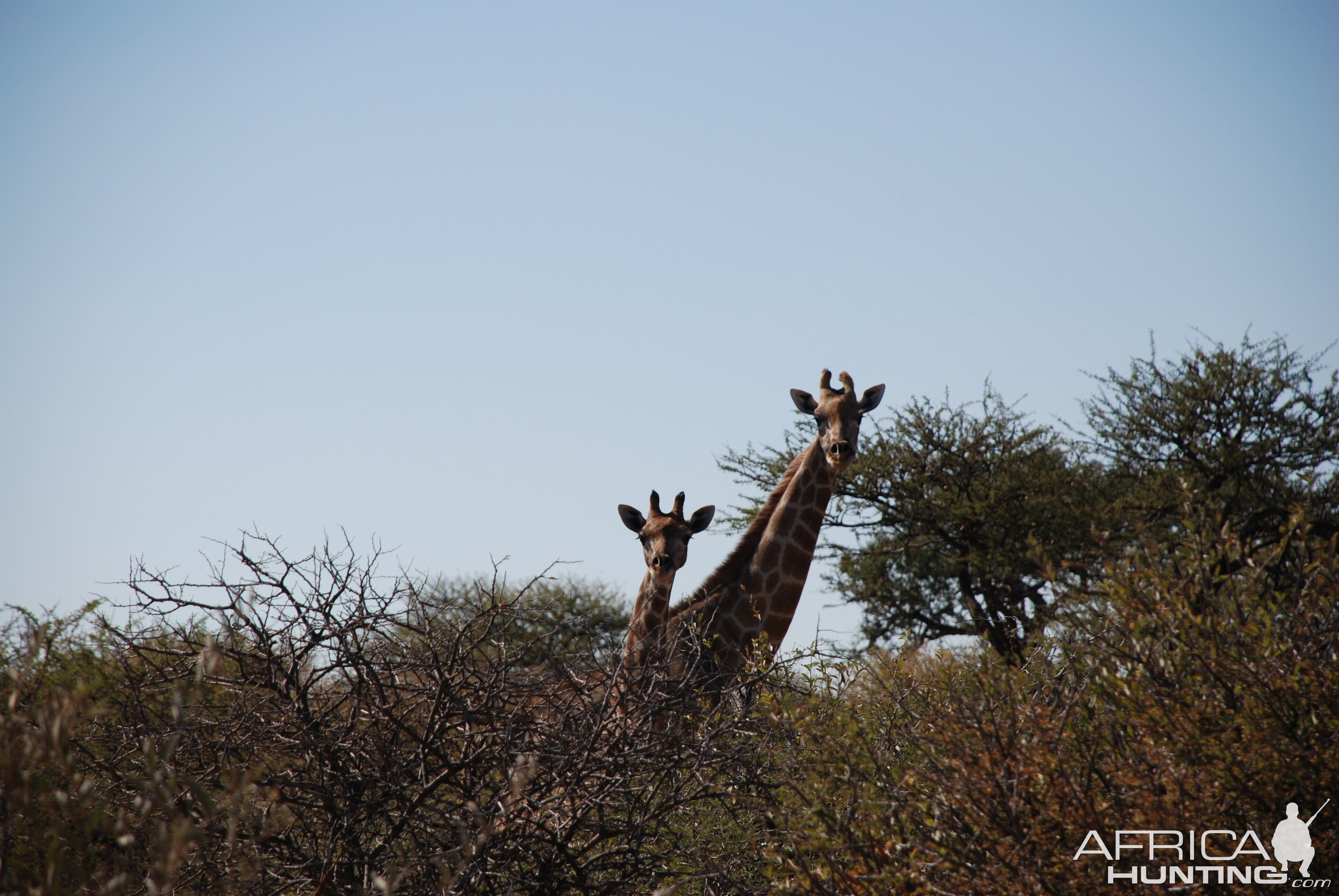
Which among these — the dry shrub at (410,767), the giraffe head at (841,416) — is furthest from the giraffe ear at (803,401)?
the dry shrub at (410,767)

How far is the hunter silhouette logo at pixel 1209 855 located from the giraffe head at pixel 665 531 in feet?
16.9

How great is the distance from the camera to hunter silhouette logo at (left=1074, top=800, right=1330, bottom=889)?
293 cm

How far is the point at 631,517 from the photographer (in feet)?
28.8

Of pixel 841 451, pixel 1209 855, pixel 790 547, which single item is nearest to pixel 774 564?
pixel 790 547

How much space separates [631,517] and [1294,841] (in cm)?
619

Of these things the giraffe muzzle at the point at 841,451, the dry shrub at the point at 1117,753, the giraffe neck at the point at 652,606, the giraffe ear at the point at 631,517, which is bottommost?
the dry shrub at the point at 1117,753

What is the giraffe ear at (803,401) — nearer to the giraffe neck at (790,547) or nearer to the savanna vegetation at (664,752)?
the giraffe neck at (790,547)

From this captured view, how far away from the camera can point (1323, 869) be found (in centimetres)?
297

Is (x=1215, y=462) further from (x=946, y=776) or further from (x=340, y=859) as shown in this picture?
(x=340, y=859)

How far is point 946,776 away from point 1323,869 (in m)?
1.07

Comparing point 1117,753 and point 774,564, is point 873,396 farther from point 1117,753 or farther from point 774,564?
point 1117,753

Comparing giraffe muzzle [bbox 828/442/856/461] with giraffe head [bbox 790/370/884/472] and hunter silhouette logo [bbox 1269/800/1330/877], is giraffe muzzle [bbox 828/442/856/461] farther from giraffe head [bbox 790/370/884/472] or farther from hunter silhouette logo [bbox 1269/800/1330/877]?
hunter silhouette logo [bbox 1269/800/1330/877]

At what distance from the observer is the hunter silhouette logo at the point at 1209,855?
293 centimetres

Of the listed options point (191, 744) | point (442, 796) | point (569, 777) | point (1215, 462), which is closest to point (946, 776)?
point (569, 777)
